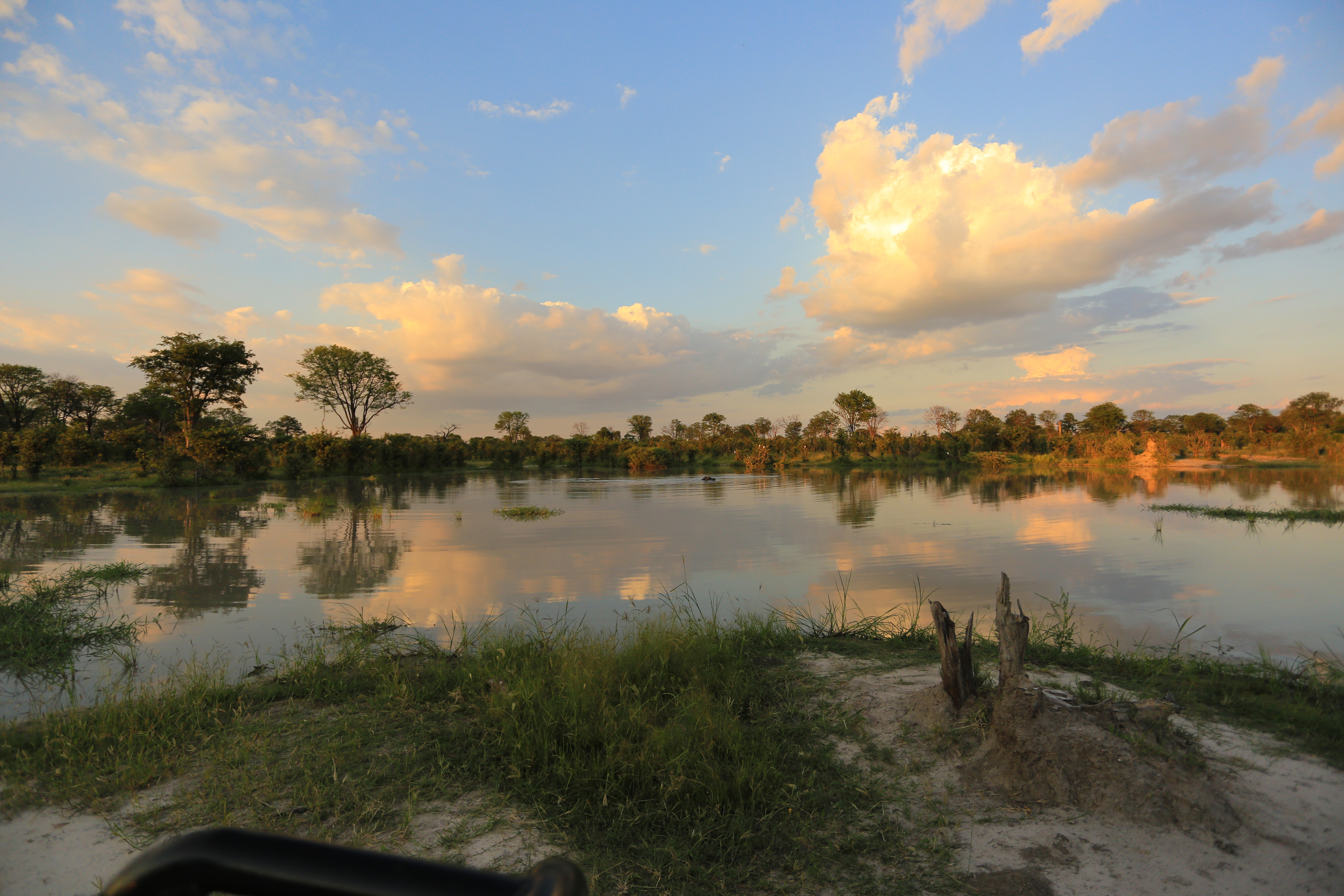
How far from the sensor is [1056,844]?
349cm

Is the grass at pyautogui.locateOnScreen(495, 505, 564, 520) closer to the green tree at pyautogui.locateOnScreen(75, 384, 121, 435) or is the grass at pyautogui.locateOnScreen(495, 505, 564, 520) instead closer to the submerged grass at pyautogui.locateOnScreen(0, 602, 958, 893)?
the submerged grass at pyautogui.locateOnScreen(0, 602, 958, 893)

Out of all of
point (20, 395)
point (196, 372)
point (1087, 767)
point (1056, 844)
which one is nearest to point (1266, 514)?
point (1087, 767)

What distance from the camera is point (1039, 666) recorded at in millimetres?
6062

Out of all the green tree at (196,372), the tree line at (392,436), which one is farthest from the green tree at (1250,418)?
the green tree at (196,372)

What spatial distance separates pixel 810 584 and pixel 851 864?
699 cm

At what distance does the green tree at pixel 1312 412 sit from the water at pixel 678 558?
38.9 m

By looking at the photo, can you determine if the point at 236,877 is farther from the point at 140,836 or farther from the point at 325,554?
the point at 325,554

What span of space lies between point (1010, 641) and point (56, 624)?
32.2 feet

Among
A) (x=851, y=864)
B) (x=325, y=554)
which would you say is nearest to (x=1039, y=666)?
(x=851, y=864)

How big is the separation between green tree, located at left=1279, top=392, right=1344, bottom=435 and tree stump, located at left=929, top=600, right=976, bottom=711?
6442cm

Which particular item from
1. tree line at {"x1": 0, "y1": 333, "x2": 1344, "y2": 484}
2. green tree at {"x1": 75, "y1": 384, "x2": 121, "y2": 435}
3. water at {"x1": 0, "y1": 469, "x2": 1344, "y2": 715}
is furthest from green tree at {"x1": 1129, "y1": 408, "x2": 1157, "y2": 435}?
green tree at {"x1": 75, "y1": 384, "x2": 121, "y2": 435}

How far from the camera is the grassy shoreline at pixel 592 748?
3535mm

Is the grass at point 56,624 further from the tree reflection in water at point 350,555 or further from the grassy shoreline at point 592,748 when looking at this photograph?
the tree reflection in water at point 350,555

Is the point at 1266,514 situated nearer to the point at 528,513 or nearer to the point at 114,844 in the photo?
the point at 528,513
